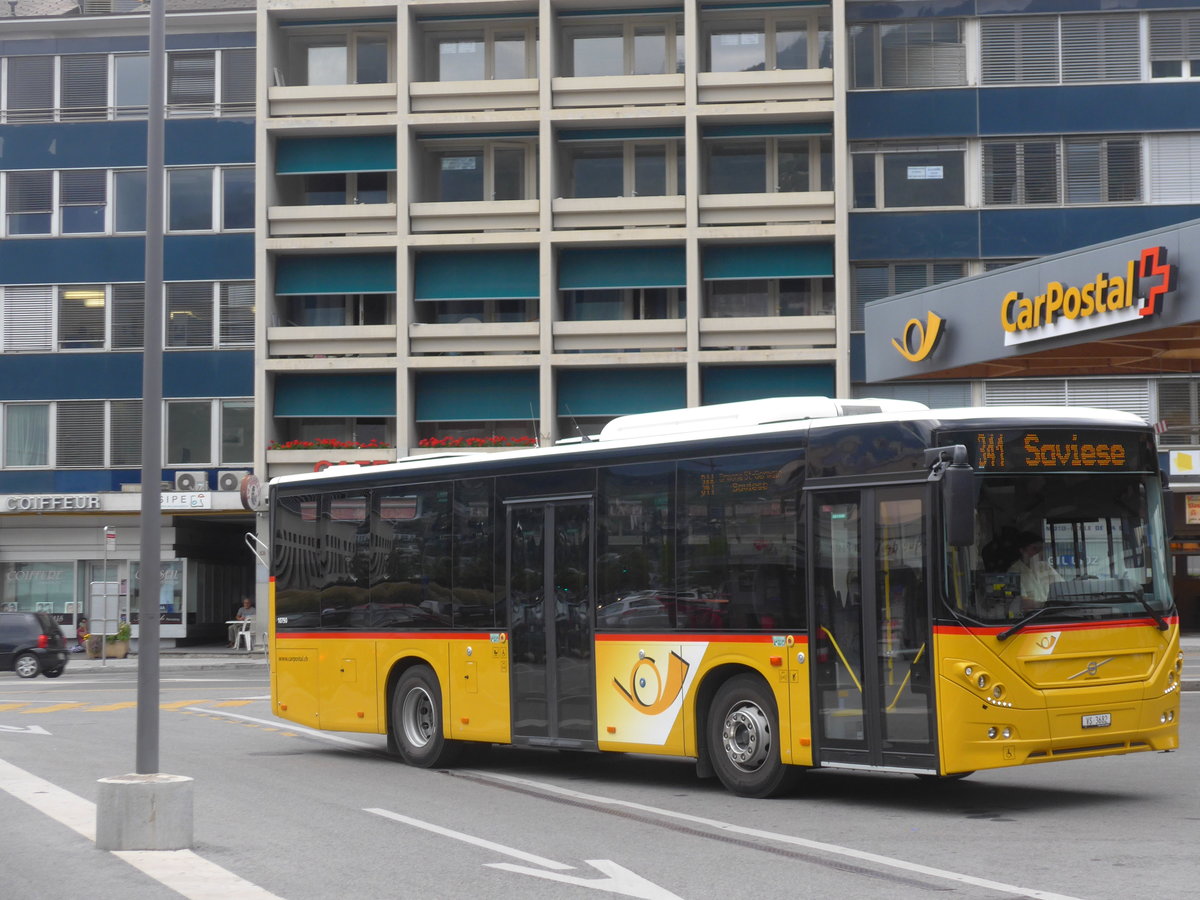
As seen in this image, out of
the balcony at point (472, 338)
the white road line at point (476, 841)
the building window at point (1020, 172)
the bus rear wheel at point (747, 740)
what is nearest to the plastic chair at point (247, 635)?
the balcony at point (472, 338)

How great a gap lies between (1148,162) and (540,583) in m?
32.2

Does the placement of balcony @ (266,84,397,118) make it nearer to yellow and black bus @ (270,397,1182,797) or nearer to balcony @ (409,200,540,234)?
balcony @ (409,200,540,234)

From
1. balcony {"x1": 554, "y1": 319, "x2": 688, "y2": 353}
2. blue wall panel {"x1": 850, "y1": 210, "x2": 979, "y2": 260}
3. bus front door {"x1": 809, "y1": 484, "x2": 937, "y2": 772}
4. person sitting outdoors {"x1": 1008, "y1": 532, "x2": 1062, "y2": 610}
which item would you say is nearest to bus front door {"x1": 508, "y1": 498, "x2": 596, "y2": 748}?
bus front door {"x1": 809, "y1": 484, "x2": 937, "y2": 772}

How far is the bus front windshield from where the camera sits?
11750 mm

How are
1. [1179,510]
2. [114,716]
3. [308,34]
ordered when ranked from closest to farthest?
1. [114,716]
2. [1179,510]
3. [308,34]

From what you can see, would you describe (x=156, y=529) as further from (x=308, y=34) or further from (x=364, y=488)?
(x=308, y=34)

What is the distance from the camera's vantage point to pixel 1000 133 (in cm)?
4275

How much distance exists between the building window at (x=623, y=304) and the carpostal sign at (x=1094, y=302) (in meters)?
20.8

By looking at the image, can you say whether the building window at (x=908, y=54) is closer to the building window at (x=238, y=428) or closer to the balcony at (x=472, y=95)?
the balcony at (x=472, y=95)

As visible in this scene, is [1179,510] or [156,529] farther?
[1179,510]

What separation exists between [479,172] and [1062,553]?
3502 cm

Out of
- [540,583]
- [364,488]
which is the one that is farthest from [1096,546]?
[364,488]

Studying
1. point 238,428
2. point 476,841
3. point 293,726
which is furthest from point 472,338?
point 476,841

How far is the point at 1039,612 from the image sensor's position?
1180 cm
